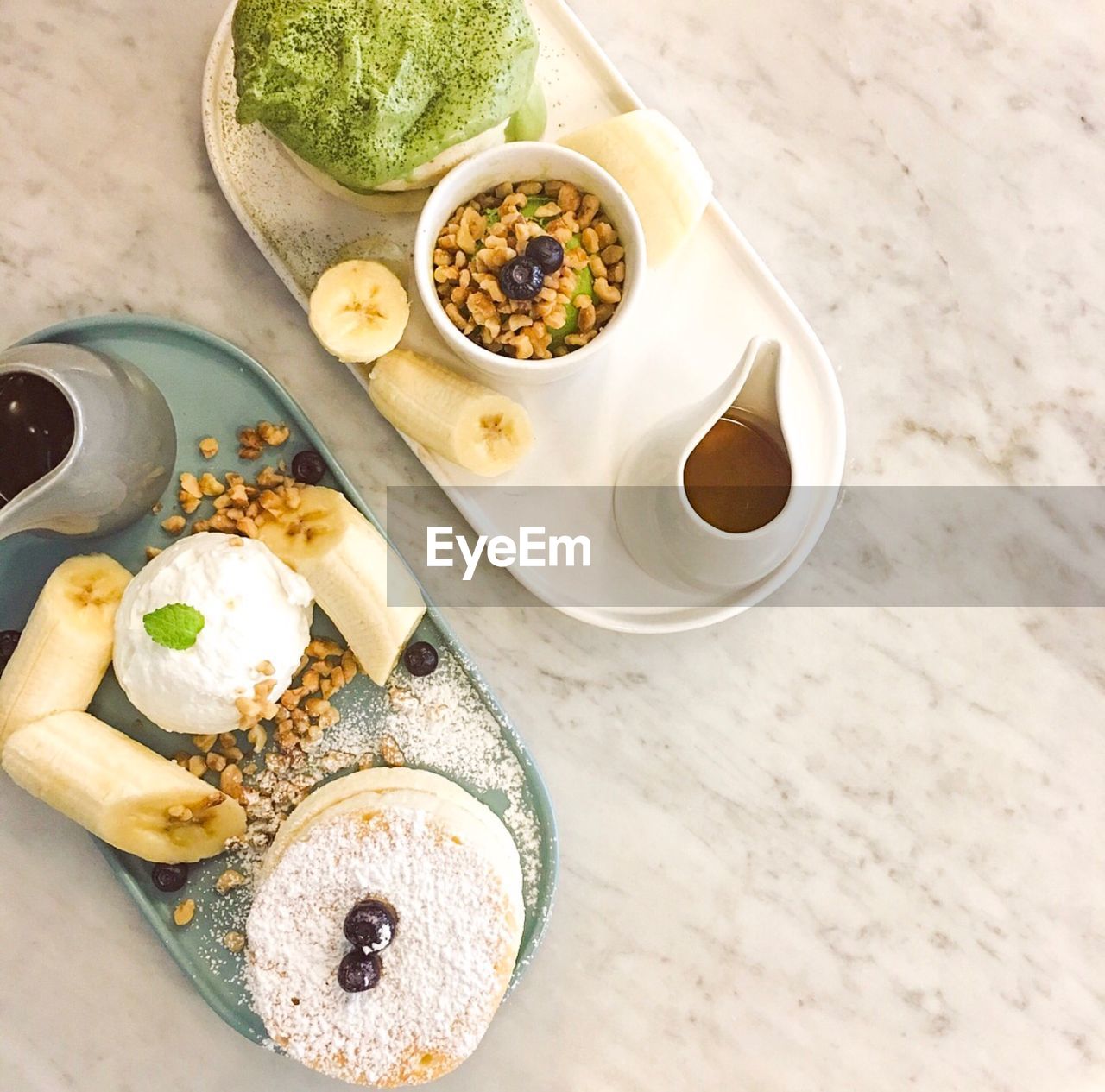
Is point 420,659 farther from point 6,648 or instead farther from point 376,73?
point 376,73

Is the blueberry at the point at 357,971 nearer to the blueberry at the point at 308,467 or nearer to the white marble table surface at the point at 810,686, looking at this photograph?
the white marble table surface at the point at 810,686

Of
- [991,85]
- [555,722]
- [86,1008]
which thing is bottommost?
[86,1008]

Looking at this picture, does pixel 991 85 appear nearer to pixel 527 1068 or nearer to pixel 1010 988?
pixel 1010 988

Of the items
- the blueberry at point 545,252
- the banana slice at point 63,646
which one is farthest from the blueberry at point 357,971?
the blueberry at point 545,252

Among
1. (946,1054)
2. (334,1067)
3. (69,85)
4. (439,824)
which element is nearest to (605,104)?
(69,85)

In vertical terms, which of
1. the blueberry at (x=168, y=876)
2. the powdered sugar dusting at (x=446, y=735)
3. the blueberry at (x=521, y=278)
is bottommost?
the blueberry at (x=168, y=876)
